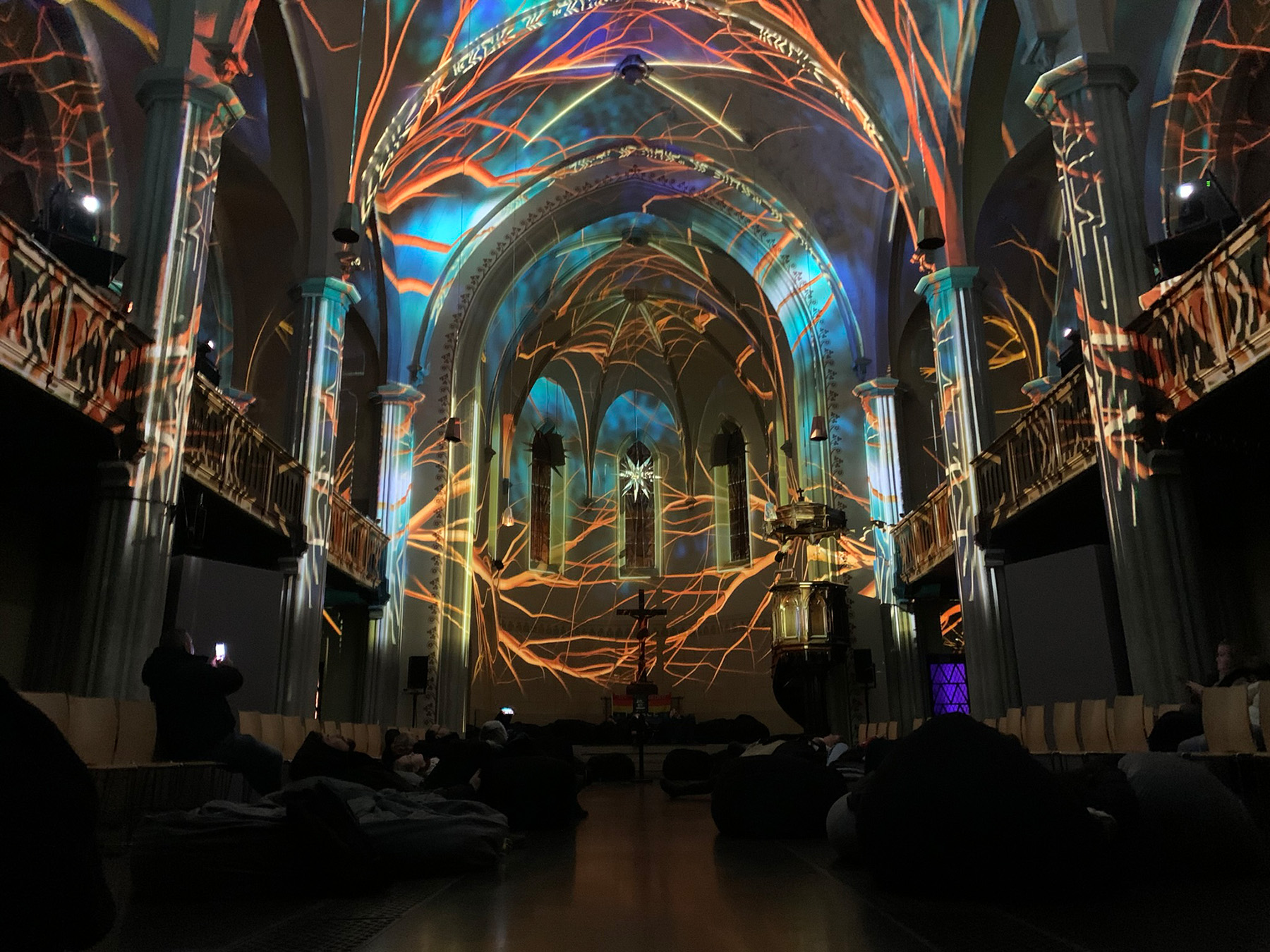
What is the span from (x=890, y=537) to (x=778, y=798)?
9894mm

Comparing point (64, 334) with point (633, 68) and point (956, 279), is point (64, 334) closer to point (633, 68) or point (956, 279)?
point (956, 279)

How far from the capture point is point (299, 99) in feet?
33.8

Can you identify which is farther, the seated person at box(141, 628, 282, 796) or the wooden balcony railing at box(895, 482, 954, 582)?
the wooden balcony railing at box(895, 482, 954, 582)

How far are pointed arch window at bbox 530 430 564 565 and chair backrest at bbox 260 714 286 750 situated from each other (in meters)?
13.5

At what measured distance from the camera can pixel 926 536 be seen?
39.7 ft

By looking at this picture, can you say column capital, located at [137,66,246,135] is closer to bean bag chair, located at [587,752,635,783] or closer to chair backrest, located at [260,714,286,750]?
chair backrest, located at [260,714,286,750]

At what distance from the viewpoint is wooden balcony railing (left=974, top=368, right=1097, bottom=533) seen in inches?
293

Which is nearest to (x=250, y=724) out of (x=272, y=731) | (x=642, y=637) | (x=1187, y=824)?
(x=272, y=731)

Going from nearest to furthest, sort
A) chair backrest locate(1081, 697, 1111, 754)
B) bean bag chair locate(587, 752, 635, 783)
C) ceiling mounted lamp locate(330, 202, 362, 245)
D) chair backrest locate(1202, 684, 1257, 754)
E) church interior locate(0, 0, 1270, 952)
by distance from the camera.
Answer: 1. church interior locate(0, 0, 1270, 952)
2. chair backrest locate(1202, 684, 1257, 754)
3. chair backrest locate(1081, 697, 1111, 754)
4. ceiling mounted lamp locate(330, 202, 362, 245)
5. bean bag chair locate(587, 752, 635, 783)

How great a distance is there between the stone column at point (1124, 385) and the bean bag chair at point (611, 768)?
778 cm

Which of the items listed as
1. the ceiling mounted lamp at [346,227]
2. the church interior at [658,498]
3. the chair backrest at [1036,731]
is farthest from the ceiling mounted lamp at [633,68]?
the chair backrest at [1036,731]

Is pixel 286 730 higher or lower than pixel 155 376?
lower

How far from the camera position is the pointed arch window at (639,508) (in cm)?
2177

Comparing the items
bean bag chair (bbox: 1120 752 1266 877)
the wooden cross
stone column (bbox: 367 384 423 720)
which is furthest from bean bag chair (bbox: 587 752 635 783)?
bean bag chair (bbox: 1120 752 1266 877)
